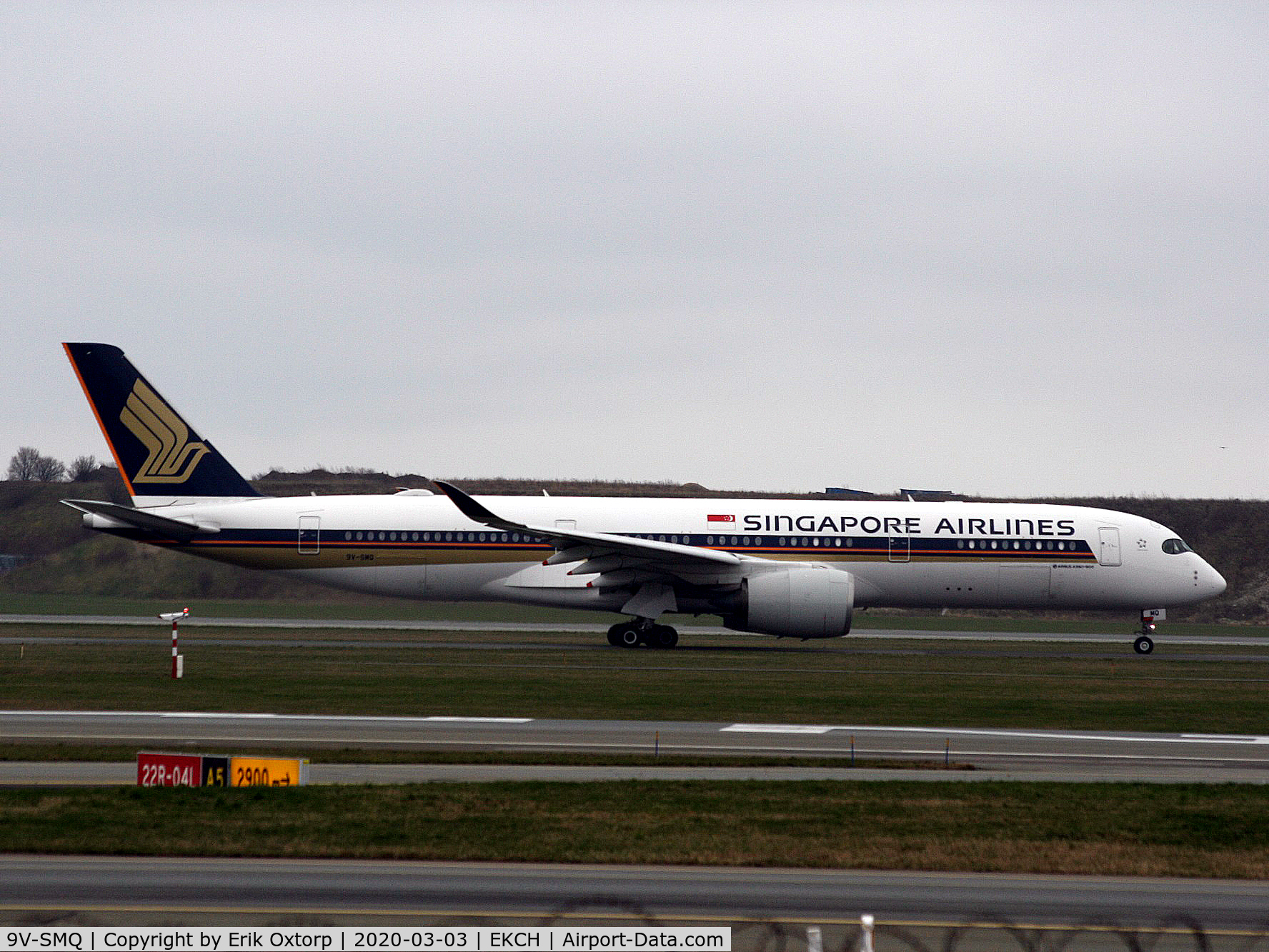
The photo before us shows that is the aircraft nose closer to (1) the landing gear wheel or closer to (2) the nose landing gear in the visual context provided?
(2) the nose landing gear

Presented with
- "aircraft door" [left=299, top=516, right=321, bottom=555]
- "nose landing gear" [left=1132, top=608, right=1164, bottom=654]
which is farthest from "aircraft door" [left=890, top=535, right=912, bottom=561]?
"aircraft door" [left=299, top=516, right=321, bottom=555]

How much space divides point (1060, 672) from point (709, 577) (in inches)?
378

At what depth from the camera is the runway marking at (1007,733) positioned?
19328mm

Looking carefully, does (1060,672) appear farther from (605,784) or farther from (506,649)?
(605,784)

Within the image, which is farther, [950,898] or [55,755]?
[55,755]

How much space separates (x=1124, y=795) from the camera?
45.8ft

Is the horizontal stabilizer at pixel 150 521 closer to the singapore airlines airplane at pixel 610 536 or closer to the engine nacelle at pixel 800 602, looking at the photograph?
the singapore airlines airplane at pixel 610 536

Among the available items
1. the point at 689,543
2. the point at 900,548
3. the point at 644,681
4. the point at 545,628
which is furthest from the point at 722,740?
the point at 545,628

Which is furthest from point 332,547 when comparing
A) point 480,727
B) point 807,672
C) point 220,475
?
point 480,727

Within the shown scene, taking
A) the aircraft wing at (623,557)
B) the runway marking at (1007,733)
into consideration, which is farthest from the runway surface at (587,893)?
the aircraft wing at (623,557)

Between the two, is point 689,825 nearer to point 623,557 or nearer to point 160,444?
point 623,557

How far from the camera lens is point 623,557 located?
33.4m

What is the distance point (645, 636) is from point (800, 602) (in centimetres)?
463

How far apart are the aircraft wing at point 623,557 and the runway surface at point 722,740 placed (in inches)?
479
